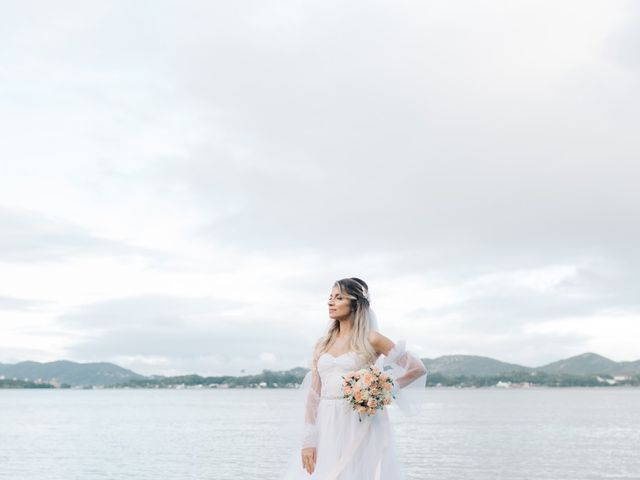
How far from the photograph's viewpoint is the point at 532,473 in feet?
116

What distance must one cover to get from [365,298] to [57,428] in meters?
68.7

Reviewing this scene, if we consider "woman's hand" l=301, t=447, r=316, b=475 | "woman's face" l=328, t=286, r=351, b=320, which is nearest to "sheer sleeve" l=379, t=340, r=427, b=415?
"woman's face" l=328, t=286, r=351, b=320

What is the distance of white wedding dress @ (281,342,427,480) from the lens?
6.93 m

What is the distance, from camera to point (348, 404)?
269 inches

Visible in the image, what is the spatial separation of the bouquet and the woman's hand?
58 cm

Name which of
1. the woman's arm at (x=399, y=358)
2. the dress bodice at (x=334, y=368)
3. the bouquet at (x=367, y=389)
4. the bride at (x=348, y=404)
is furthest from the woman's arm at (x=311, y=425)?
the woman's arm at (x=399, y=358)

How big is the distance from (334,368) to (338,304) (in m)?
0.53

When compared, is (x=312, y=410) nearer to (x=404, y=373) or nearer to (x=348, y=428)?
(x=348, y=428)

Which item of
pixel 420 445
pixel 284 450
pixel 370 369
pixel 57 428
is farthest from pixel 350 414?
pixel 57 428

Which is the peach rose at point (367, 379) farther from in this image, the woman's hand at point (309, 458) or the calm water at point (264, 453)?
the calm water at point (264, 453)

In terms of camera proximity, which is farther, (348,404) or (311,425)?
(311,425)

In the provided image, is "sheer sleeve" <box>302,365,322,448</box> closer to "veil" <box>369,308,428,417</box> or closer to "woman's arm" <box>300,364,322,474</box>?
"woman's arm" <box>300,364,322,474</box>

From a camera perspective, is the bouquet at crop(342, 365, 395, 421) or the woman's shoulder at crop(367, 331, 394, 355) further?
the woman's shoulder at crop(367, 331, 394, 355)

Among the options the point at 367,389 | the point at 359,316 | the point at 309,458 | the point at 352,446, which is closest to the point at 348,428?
the point at 352,446
